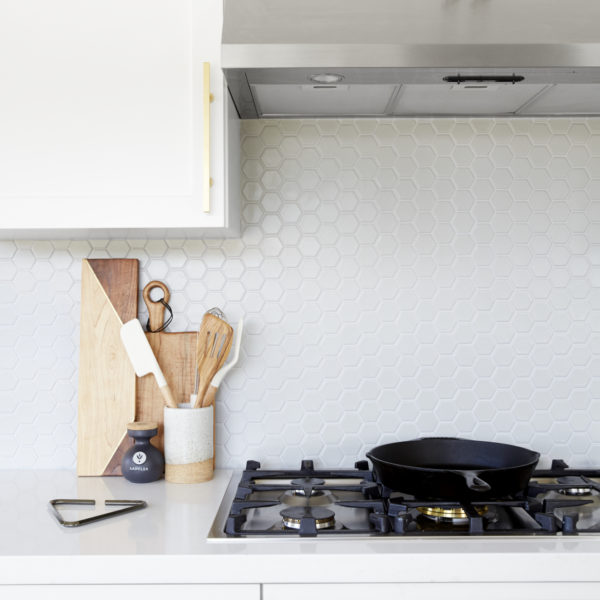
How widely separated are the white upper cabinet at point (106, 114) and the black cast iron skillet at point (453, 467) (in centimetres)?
67

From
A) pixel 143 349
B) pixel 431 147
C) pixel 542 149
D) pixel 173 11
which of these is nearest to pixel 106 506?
pixel 143 349

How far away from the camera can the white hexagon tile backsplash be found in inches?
73.3

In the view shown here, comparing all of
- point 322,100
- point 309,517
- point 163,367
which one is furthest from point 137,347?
point 322,100

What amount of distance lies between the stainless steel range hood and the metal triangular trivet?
3.06 ft

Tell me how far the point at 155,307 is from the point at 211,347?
0.68 ft

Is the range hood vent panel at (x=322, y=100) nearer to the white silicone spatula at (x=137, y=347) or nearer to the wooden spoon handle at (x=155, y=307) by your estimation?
the wooden spoon handle at (x=155, y=307)

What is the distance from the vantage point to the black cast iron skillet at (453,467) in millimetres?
1410

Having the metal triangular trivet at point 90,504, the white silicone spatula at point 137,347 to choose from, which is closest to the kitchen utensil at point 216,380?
the white silicone spatula at point 137,347

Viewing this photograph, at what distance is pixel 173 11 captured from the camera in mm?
1506

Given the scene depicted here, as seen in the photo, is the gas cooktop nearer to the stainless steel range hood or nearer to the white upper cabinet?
the white upper cabinet

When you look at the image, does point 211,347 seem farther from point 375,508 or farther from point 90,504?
point 375,508

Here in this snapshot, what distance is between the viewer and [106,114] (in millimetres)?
1512

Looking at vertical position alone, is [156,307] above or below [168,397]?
above

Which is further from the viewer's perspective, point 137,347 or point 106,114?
point 137,347
